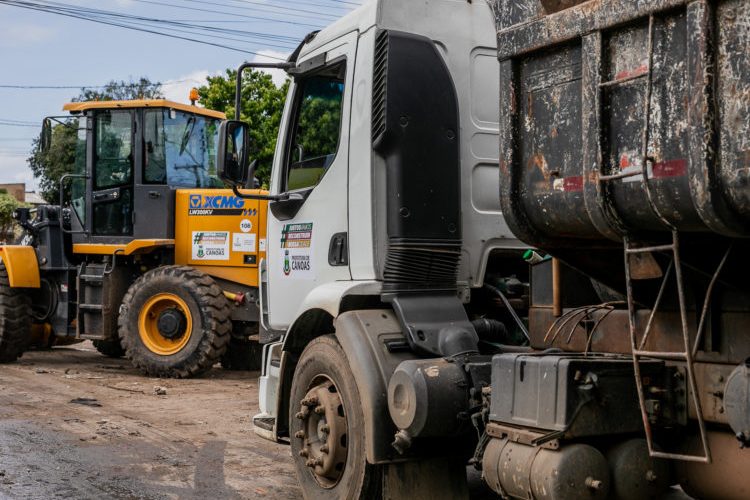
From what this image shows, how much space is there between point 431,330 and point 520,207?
3.85ft

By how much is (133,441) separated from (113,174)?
585cm

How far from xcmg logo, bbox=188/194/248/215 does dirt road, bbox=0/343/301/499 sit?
219cm

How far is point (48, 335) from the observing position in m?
14.2

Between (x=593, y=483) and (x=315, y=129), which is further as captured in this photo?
(x=315, y=129)

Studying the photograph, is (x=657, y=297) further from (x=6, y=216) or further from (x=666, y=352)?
(x=6, y=216)

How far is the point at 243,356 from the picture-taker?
41.5 ft

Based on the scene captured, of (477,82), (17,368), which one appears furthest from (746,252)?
(17,368)

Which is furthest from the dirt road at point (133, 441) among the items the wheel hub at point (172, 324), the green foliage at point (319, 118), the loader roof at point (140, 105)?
the loader roof at point (140, 105)

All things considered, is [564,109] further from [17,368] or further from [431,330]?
[17,368]

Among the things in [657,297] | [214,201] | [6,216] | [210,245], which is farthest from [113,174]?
[6,216]

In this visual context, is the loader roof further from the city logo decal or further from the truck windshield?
the city logo decal

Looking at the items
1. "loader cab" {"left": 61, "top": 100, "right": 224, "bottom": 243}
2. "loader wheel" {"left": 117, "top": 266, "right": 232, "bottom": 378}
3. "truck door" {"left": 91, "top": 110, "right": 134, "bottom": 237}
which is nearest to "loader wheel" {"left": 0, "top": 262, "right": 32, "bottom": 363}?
"loader cab" {"left": 61, "top": 100, "right": 224, "bottom": 243}

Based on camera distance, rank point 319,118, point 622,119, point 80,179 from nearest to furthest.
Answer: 1. point 622,119
2. point 319,118
3. point 80,179

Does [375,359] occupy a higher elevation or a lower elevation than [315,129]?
lower
